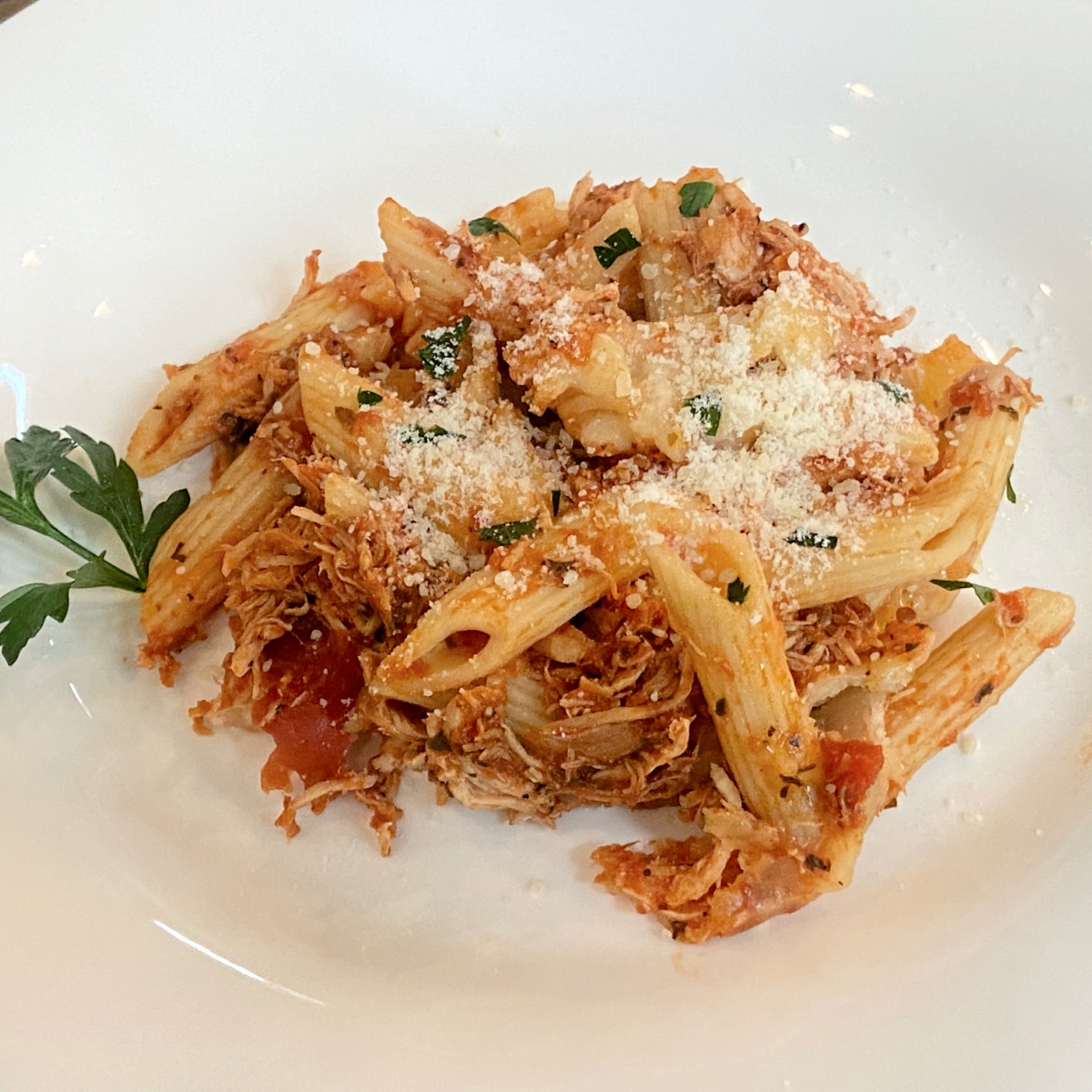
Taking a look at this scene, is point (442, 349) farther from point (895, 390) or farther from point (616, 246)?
point (895, 390)

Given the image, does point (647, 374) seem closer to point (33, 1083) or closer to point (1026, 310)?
point (1026, 310)

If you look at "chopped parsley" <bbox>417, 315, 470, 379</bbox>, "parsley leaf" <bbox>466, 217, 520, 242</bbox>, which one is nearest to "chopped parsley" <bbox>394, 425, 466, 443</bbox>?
"chopped parsley" <bbox>417, 315, 470, 379</bbox>

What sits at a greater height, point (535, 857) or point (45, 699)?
point (45, 699)

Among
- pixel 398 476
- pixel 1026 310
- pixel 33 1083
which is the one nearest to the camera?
pixel 33 1083

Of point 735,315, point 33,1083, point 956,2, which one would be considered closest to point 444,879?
point 33,1083

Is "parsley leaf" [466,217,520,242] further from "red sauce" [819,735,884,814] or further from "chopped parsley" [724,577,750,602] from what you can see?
"red sauce" [819,735,884,814]

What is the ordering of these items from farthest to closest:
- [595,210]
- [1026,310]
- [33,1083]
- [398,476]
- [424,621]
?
[1026,310] < [595,210] < [398,476] < [424,621] < [33,1083]

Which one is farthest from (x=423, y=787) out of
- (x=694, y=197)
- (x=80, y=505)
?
(x=694, y=197)

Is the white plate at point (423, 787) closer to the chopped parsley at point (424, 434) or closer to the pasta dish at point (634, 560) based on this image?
the pasta dish at point (634, 560)
